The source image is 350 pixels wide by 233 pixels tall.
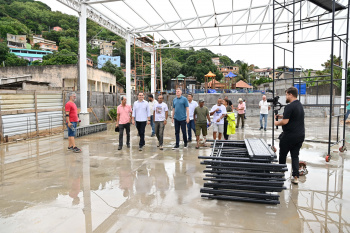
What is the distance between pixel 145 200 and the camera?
3.81 metres

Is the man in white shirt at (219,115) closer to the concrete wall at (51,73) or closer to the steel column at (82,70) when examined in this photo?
the steel column at (82,70)

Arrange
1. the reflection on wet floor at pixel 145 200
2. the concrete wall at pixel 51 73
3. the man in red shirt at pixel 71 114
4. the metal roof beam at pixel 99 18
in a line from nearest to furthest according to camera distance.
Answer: the reflection on wet floor at pixel 145 200, the man in red shirt at pixel 71 114, the metal roof beam at pixel 99 18, the concrete wall at pixel 51 73

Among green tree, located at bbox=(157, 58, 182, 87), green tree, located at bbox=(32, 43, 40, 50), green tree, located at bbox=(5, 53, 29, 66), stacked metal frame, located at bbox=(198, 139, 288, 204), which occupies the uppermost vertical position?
green tree, located at bbox=(32, 43, 40, 50)

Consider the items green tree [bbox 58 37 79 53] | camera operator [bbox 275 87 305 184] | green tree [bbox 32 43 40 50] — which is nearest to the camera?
camera operator [bbox 275 87 305 184]

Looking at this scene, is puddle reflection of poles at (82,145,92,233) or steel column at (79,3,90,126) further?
steel column at (79,3,90,126)

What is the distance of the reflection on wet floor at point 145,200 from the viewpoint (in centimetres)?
304

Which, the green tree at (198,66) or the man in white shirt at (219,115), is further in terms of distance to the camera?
the green tree at (198,66)

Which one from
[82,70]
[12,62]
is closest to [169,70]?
[12,62]

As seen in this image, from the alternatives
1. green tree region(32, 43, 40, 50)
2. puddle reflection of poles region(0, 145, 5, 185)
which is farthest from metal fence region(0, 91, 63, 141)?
green tree region(32, 43, 40, 50)

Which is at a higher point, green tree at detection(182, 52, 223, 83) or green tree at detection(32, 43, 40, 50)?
green tree at detection(32, 43, 40, 50)

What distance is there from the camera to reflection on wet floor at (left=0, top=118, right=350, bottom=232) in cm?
304

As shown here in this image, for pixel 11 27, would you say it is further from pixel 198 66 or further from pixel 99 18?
pixel 99 18

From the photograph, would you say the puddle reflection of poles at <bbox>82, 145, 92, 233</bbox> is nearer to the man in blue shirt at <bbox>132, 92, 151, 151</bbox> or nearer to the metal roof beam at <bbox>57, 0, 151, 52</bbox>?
the man in blue shirt at <bbox>132, 92, 151, 151</bbox>

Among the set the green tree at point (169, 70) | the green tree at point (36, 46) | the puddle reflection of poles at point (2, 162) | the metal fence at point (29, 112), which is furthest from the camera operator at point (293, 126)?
the green tree at point (36, 46)
